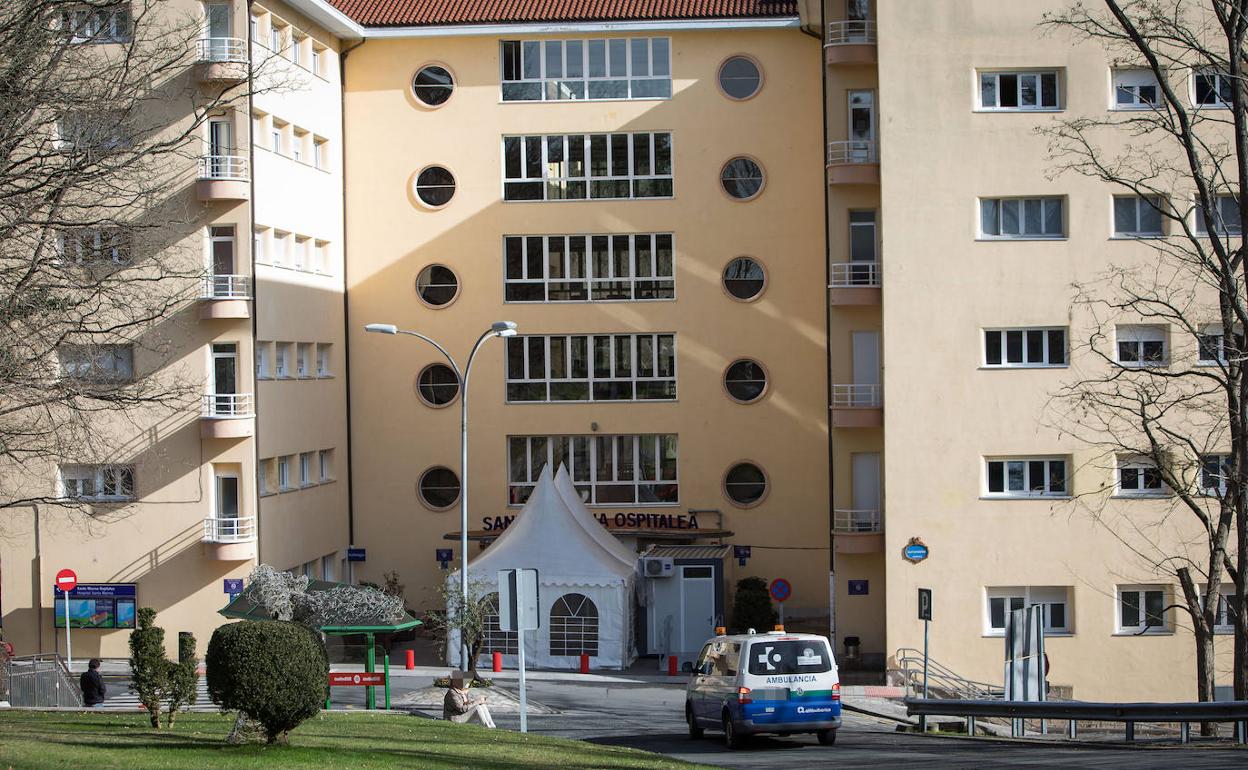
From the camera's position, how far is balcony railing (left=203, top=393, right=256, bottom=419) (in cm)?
3375

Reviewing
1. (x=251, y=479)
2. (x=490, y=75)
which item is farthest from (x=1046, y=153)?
(x=251, y=479)

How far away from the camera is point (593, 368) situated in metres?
40.6

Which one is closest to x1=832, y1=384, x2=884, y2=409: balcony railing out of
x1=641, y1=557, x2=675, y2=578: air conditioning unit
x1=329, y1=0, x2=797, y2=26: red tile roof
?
x1=641, y1=557, x2=675, y2=578: air conditioning unit

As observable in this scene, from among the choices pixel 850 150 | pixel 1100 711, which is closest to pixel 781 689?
pixel 1100 711

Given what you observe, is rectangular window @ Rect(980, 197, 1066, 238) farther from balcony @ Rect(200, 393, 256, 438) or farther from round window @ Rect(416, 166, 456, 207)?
balcony @ Rect(200, 393, 256, 438)

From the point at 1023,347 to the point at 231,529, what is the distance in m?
18.3

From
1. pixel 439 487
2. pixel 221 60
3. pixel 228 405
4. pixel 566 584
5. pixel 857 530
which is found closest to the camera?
pixel 221 60

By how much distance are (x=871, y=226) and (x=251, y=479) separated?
16.1 metres

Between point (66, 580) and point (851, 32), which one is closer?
point (66, 580)

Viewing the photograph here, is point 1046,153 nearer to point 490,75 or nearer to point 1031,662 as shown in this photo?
point 1031,662

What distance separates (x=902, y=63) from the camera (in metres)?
32.9

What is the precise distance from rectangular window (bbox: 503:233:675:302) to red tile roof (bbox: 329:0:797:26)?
5.91 meters

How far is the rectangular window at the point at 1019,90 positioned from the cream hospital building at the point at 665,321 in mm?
67

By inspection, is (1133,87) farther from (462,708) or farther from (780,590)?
(462,708)
